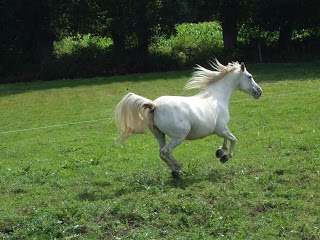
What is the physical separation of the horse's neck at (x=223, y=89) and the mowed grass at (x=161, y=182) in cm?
136

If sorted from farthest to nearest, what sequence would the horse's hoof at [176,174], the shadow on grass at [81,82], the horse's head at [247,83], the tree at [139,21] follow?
1. the tree at [139,21]
2. the shadow on grass at [81,82]
3. the horse's head at [247,83]
4. the horse's hoof at [176,174]

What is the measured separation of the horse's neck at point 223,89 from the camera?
10.7 metres

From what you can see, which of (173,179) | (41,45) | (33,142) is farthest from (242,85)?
(41,45)

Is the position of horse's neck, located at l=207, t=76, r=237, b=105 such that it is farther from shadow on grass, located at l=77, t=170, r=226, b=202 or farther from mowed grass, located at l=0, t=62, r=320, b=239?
shadow on grass, located at l=77, t=170, r=226, b=202

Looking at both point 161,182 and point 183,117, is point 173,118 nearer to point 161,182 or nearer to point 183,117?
point 183,117

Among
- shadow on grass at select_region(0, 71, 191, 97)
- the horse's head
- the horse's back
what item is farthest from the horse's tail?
shadow on grass at select_region(0, 71, 191, 97)

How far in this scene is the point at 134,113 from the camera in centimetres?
947

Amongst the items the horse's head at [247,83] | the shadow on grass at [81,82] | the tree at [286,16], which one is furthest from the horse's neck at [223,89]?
the tree at [286,16]

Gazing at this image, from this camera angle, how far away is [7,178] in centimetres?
1036

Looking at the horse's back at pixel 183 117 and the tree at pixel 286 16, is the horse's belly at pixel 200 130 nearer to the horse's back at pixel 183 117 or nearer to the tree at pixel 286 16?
the horse's back at pixel 183 117

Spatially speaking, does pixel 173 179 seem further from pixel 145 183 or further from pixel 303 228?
pixel 303 228

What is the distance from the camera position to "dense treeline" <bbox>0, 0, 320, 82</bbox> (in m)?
30.3

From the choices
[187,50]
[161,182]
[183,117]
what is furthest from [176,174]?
[187,50]

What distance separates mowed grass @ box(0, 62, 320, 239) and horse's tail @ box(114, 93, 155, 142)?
104cm
